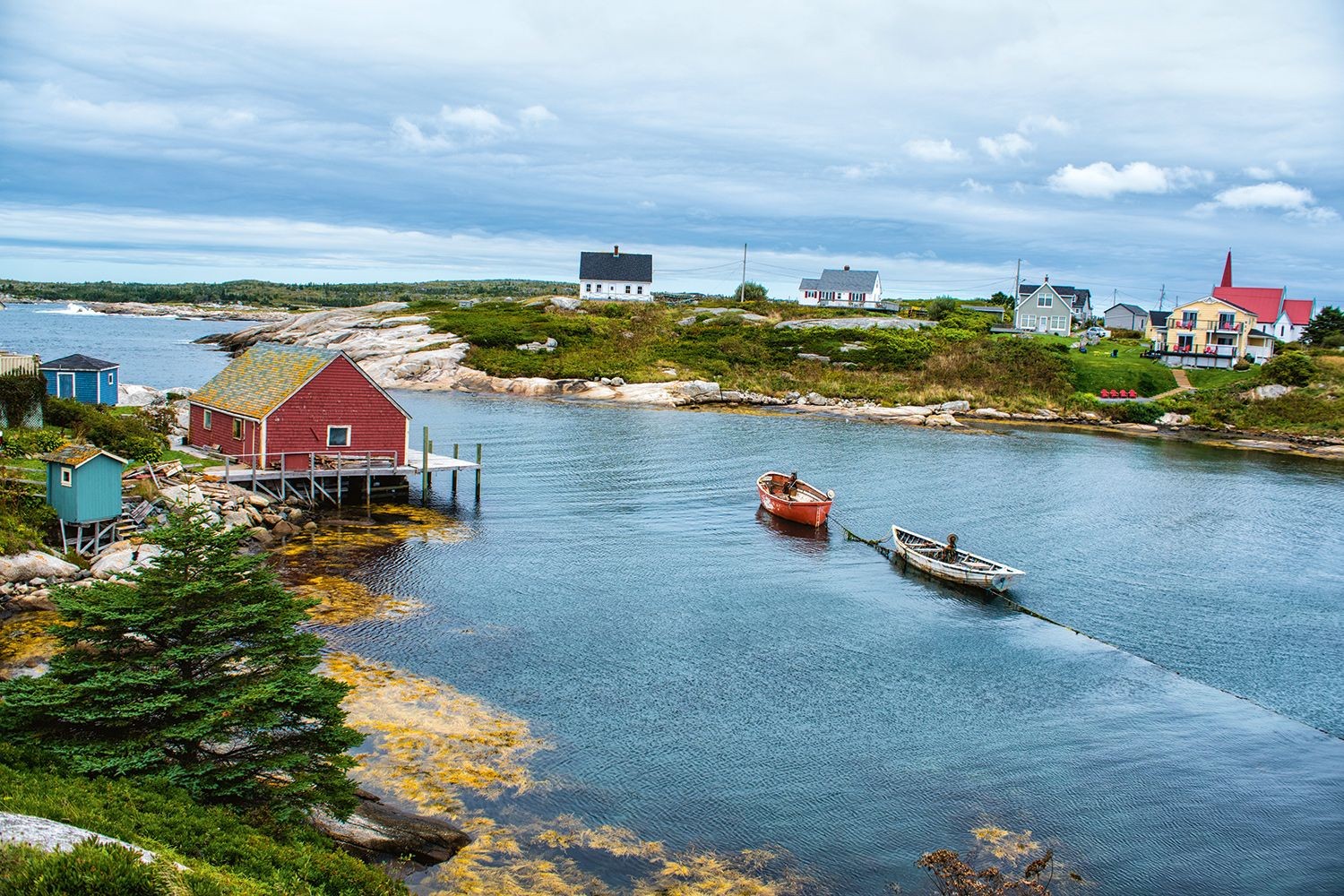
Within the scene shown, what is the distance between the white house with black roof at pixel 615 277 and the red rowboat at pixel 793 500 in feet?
275

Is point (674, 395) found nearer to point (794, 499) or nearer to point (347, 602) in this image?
point (794, 499)

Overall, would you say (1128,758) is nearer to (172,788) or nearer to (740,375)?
(172,788)

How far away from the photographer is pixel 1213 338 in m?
102

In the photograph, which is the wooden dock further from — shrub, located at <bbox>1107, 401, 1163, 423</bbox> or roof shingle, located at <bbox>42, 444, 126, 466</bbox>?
shrub, located at <bbox>1107, 401, 1163, 423</bbox>

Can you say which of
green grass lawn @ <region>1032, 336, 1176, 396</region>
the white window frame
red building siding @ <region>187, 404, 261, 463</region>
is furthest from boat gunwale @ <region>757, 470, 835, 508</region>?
green grass lawn @ <region>1032, 336, 1176, 396</region>

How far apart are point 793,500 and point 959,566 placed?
10355mm

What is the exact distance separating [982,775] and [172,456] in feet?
114

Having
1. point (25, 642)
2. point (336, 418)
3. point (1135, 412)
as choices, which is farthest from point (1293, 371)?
point (25, 642)

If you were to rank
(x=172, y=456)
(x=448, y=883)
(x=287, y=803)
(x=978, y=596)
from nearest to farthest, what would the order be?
(x=287, y=803) < (x=448, y=883) < (x=978, y=596) < (x=172, y=456)

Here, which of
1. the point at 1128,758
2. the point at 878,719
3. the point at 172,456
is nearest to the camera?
the point at 1128,758

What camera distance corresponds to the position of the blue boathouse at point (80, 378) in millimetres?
45406

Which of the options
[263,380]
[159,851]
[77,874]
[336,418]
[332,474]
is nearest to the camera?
[77,874]

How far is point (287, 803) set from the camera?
14000 millimetres

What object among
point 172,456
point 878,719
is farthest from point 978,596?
point 172,456
